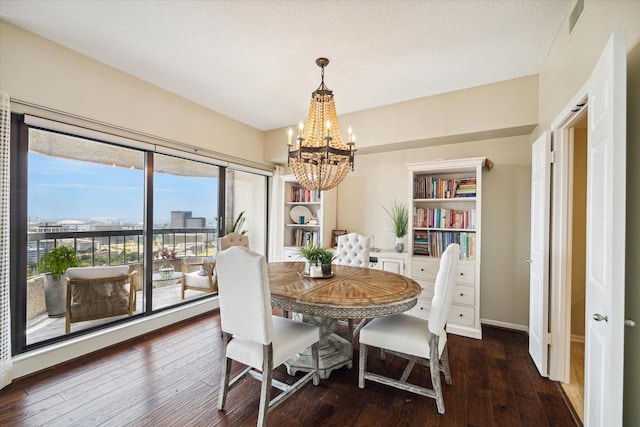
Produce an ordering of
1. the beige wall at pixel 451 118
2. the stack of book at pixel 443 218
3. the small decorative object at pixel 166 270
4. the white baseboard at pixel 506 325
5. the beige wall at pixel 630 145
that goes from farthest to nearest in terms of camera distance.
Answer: the small decorative object at pixel 166 270 < the stack of book at pixel 443 218 < the white baseboard at pixel 506 325 < the beige wall at pixel 451 118 < the beige wall at pixel 630 145

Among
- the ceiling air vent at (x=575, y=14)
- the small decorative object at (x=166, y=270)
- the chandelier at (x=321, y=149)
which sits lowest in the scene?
the small decorative object at (x=166, y=270)

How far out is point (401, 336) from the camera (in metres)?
1.93

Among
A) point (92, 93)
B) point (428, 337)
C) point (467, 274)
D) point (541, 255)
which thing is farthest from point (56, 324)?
point (541, 255)

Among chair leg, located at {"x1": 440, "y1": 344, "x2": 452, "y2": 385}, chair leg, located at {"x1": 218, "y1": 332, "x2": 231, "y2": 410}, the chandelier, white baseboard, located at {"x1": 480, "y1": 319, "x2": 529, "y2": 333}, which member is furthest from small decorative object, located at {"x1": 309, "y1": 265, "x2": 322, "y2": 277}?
white baseboard, located at {"x1": 480, "y1": 319, "x2": 529, "y2": 333}

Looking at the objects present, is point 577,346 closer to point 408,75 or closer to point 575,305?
point 575,305

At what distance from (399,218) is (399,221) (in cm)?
4

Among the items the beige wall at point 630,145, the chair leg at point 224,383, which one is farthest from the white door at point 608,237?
the chair leg at point 224,383

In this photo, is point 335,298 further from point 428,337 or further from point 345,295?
point 428,337

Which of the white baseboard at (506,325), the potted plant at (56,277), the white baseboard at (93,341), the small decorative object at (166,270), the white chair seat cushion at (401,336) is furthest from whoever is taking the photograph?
the small decorative object at (166,270)

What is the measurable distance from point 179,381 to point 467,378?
2299 mm

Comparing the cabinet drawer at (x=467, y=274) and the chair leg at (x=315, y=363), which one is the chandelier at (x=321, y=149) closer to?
the chair leg at (x=315, y=363)

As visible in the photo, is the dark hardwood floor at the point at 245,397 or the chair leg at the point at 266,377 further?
the dark hardwood floor at the point at 245,397

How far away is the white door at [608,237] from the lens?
3.51ft

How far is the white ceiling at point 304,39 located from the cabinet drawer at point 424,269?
6.56ft
